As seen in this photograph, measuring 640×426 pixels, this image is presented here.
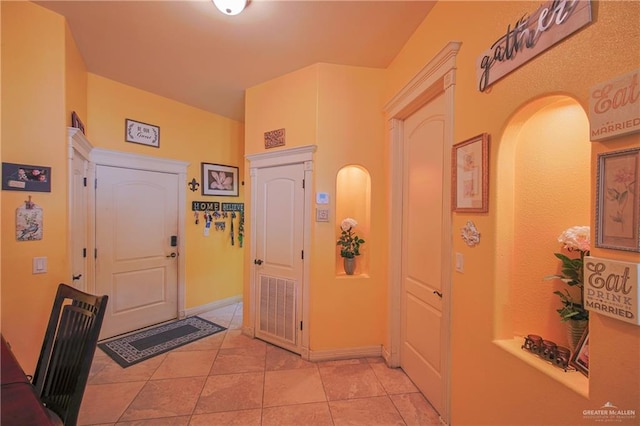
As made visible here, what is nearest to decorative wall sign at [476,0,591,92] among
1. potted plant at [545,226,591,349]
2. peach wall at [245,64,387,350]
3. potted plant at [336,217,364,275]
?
potted plant at [545,226,591,349]

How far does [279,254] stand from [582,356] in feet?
7.75

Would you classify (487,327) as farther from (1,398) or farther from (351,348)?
(1,398)

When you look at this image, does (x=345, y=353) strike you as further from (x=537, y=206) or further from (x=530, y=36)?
(x=530, y=36)

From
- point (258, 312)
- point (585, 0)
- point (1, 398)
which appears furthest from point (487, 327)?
point (258, 312)

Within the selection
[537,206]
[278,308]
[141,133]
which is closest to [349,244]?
[278,308]

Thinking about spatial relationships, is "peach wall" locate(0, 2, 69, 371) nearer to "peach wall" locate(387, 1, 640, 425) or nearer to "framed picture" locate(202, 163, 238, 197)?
"framed picture" locate(202, 163, 238, 197)

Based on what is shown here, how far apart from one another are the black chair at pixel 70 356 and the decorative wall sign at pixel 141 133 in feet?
7.66

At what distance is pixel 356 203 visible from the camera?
293 cm

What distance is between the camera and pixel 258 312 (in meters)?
3.05

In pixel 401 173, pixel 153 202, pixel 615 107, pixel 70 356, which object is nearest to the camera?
pixel 615 107

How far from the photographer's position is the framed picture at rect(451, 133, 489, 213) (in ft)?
4.59

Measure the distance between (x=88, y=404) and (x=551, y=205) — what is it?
3.26m

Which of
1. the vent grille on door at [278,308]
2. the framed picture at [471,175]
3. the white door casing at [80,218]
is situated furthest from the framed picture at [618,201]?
the white door casing at [80,218]

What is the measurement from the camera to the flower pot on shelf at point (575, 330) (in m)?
1.09
